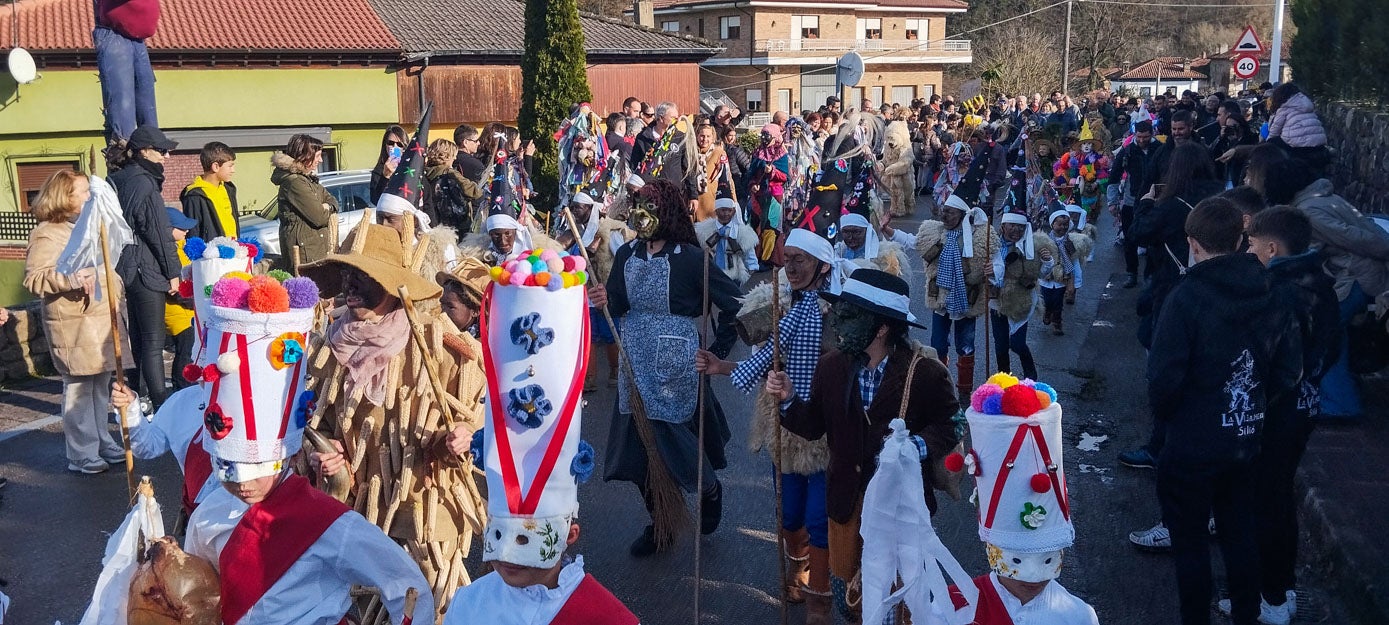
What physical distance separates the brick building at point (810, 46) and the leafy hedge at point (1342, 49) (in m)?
37.6

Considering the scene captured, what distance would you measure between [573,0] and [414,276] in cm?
1677

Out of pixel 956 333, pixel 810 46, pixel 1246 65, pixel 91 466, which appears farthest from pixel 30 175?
pixel 810 46

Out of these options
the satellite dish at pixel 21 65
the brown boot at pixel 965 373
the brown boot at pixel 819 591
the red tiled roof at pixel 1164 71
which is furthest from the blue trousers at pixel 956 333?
the red tiled roof at pixel 1164 71

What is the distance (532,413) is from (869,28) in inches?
2473

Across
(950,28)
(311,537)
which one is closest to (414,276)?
(311,537)

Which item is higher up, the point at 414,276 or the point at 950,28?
the point at 950,28

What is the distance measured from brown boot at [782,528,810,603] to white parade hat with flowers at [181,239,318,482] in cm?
260

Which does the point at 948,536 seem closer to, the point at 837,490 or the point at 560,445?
the point at 837,490

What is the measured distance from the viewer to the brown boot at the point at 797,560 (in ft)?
18.0

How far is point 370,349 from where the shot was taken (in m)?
4.77

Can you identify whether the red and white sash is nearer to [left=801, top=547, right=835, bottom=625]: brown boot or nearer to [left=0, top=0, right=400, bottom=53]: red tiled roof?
[left=801, top=547, right=835, bottom=625]: brown boot

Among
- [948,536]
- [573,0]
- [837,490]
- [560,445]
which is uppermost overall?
[573,0]

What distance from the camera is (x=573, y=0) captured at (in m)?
20.7

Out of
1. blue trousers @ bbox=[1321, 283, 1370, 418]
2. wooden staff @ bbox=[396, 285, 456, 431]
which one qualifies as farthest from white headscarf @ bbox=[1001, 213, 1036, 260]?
wooden staff @ bbox=[396, 285, 456, 431]
